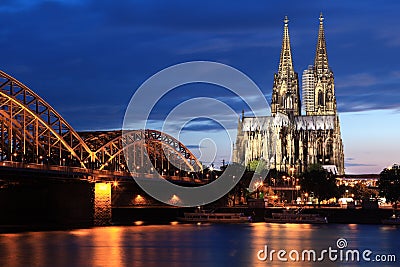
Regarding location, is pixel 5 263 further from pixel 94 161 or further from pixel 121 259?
pixel 94 161

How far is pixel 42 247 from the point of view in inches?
3216

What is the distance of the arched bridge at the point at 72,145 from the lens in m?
107

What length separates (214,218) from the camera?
142 m

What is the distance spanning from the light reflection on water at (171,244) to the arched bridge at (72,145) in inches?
426

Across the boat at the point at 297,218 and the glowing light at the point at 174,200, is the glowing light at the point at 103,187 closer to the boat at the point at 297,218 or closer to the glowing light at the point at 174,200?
the boat at the point at 297,218

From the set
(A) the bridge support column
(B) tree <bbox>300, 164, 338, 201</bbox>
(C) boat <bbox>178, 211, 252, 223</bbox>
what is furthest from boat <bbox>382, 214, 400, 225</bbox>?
(B) tree <bbox>300, 164, 338, 201</bbox>

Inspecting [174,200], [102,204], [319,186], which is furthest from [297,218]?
[319,186]

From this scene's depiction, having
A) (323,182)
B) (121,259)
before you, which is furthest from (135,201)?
(121,259)

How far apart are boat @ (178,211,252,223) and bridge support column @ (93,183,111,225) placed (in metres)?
28.3

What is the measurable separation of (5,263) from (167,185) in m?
82.6

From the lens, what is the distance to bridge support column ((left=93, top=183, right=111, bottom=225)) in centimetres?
11125

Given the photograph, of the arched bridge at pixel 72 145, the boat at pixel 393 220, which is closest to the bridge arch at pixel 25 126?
the arched bridge at pixel 72 145

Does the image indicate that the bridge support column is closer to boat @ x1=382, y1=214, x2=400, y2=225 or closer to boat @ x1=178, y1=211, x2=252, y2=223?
boat @ x1=178, y1=211, x2=252, y2=223

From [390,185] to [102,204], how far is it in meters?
65.7
